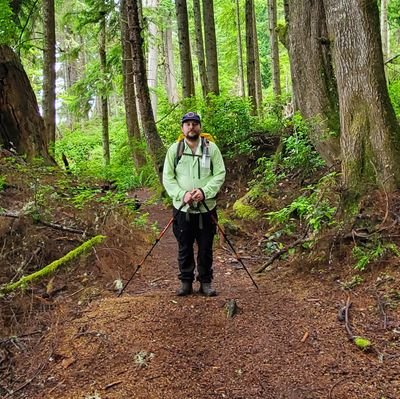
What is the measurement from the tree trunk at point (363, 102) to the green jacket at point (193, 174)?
1.92m

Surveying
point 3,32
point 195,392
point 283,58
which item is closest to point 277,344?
point 195,392

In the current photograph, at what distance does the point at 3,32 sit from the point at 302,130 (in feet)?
20.6

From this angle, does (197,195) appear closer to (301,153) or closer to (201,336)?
(201,336)

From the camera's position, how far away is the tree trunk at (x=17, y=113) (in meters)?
9.84

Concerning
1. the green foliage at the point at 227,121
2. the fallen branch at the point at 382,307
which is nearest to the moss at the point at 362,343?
the fallen branch at the point at 382,307

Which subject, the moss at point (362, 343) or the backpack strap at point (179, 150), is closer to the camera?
the moss at point (362, 343)

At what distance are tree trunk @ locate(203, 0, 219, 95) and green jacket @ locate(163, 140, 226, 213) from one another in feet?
30.2

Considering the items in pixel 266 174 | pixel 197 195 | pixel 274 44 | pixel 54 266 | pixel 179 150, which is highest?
pixel 274 44

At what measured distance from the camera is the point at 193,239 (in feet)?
17.8

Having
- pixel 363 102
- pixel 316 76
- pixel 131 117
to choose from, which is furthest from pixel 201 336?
pixel 131 117

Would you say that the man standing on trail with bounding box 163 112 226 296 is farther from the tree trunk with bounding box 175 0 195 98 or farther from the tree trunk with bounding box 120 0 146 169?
the tree trunk with bounding box 120 0 146 169

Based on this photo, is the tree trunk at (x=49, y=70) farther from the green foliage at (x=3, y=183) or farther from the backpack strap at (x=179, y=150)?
the backpack strap at (x=179, y=150)

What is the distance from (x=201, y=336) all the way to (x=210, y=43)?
1165cm

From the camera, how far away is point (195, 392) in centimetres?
346
